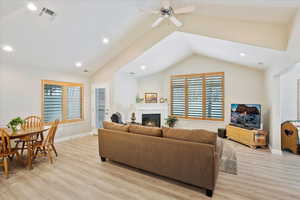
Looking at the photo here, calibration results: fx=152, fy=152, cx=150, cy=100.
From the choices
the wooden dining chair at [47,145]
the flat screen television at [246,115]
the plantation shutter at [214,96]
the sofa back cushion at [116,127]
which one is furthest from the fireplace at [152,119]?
the wooden dining chair at [47,145]

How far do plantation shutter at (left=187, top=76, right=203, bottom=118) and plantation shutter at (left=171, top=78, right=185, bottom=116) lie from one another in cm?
27

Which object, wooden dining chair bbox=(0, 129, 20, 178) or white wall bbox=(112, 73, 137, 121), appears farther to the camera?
white wall bbox=(112, 73, 137, 121)

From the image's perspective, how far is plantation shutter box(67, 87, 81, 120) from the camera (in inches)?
225

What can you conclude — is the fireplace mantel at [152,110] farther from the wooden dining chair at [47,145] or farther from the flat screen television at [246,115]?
the wooden dining chair at [47,145]

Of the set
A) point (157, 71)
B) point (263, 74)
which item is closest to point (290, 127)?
point (263, 74)

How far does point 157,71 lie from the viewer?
22.9ft

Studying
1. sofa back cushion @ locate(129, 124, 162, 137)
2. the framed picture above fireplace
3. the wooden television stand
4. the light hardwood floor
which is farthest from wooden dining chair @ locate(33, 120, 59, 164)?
the wooden television stand

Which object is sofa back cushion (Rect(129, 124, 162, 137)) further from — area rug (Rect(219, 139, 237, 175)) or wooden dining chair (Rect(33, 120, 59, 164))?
wooden dining chair (Rect(33, 120, 59, 164))

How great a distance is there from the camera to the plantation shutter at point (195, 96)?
6.34 meters

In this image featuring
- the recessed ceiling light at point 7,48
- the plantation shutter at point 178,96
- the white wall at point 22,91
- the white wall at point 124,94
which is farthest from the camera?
the plantation shutter at point 178,96

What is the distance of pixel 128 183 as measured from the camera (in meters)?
2.69

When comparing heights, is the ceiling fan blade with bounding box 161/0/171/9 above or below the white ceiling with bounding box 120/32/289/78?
above

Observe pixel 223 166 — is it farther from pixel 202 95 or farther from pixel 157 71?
pixel 157 71

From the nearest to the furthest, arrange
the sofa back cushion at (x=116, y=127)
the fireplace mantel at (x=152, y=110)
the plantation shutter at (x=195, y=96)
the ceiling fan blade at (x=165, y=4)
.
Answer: the ceiling fan blade at (x=165, y=4), the sofa back cushion at (x=116, y=127), the plantation shutter at (x=195, y=96), the fireplace mantel at (x=152, y=110)
